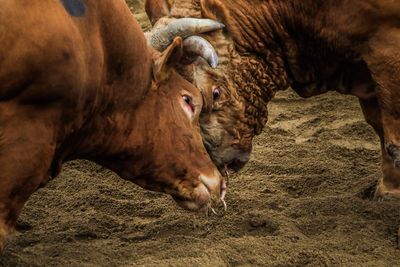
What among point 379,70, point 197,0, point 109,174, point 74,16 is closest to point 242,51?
point 197,0

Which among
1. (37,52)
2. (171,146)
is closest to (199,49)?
(171,146)

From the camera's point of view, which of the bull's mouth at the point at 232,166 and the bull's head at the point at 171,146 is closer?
the bull's head at the point at 171,146

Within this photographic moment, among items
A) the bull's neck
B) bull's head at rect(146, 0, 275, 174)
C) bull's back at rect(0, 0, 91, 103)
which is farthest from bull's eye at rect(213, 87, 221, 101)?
bull's back at rect(0, 0, 91, 103)

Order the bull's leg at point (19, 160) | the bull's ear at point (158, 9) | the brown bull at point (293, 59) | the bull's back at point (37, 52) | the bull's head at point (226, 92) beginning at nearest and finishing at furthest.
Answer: the bull's back at point (37, 52) → the bull's leg at point (19, 160) → the brown bull at point (293, 59) → the bull's head at point (226, 92) → the bull's ear at point (158, 9)

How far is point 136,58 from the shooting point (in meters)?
4.90

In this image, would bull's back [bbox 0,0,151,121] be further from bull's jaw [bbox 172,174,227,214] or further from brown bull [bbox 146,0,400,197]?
brown bull [bbox 146,0,400,197]

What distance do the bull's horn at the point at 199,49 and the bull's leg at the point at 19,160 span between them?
1.19 m

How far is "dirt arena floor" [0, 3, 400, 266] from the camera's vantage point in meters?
5.52

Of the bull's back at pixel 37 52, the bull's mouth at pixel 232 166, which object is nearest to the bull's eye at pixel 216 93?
the bull's mouth at pixel 232 166

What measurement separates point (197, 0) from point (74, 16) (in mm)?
1789

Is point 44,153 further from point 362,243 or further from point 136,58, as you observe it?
point 362,243

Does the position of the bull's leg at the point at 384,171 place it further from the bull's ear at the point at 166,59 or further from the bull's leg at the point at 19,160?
the bull's leg at the point at 19,160

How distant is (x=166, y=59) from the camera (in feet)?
16.5

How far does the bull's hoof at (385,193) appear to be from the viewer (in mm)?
6460
